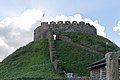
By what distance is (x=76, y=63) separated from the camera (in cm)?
4528

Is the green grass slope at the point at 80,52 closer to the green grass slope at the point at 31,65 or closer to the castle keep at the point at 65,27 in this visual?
the green grass slope at the point at 31,65

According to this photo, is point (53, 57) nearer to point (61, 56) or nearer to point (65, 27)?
point (61, 56)

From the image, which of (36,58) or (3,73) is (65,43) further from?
(3,73)

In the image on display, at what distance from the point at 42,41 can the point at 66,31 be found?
313 inches

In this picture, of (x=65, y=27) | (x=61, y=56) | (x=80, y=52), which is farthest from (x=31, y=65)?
(x=65, y=27)

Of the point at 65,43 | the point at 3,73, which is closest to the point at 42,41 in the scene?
the point at 65,43

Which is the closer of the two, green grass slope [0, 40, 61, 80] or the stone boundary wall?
green grass slope [0, 40, 61, 80]

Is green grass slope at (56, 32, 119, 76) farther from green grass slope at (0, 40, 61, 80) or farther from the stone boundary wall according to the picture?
green grass slope at (0, 40, 61, 80)

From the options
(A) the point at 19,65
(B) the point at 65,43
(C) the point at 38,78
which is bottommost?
(C) the point at 38,78

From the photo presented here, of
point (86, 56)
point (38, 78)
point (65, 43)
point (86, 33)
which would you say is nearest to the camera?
point (38, 78)

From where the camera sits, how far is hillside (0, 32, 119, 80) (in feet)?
131

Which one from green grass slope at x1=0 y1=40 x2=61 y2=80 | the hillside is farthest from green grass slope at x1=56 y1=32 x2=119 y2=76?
green grass slope at x1=0 y1=40 x2=61 y2=80

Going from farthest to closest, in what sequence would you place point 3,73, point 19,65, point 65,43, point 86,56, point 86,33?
point 86,33, point 65,43, point 86,56, point 19,65, point 3,73

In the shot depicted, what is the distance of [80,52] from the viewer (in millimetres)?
51062
